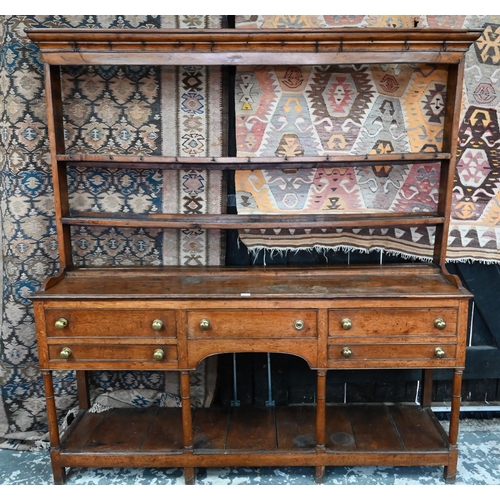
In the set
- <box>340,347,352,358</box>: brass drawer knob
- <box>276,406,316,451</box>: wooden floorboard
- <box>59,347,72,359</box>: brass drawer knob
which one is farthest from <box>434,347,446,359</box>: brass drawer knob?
<box>59,347,72,359</box>: brass drawer knob

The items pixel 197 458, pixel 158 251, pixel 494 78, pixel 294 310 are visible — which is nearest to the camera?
pixel 294 310

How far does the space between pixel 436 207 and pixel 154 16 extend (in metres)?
1.70

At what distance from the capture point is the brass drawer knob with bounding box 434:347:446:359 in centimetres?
199

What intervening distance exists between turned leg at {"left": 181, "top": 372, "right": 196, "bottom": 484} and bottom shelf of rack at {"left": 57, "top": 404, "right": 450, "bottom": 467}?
0.04 metres

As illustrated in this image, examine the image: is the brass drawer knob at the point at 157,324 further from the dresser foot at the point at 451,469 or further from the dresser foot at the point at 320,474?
the dresser foot at the point at 451,469

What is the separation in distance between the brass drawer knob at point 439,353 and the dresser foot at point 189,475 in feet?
3.99

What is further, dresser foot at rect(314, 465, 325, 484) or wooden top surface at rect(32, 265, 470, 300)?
dresser foot at rect(314, 465, 325, 484)

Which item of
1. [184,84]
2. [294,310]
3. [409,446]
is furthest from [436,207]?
[184,84]

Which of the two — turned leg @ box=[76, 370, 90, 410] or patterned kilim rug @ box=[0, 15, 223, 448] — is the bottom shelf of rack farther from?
patterned kilim rug @ box=[0, 15, 223, 448]

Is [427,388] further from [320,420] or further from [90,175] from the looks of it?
[90,175]

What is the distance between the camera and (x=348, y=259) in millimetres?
2502

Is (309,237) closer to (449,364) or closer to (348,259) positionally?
(348,259)

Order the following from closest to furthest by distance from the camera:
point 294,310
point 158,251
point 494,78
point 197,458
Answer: point 294,310, point 197,458, point 494,78, point 158,251

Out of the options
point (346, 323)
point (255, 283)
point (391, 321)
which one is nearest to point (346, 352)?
point (346, 323)
